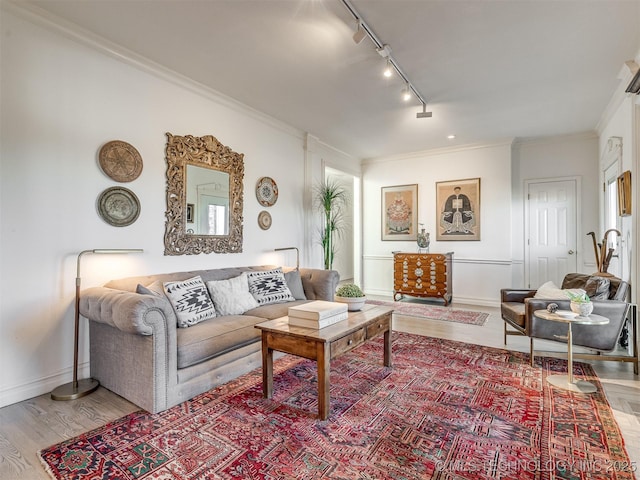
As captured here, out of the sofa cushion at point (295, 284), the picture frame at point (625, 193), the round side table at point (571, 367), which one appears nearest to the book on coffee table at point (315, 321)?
the sofa cushion at point (295, 284)

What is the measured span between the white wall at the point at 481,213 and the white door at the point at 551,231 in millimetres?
511

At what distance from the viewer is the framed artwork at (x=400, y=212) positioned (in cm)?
636

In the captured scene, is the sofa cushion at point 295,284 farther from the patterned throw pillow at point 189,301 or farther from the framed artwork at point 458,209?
the framed artwork at point 458,209

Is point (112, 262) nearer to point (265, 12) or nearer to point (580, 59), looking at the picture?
point (265, 12)

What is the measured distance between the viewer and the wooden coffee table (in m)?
2.05

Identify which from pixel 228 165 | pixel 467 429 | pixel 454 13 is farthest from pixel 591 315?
pixel 228 165

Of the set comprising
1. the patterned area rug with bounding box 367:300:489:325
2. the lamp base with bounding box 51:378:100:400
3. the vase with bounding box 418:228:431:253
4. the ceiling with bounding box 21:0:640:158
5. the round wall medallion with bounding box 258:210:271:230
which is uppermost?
the ceiling with bounding box 21:0:640:158

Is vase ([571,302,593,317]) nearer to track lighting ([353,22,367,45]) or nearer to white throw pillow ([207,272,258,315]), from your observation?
track lighting ([353,22,367,45])

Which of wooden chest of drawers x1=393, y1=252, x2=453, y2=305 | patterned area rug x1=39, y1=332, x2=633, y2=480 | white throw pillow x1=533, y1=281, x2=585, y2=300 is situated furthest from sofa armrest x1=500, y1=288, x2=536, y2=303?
wooden chest of drawers x1=393, y1=252, x2=453, y2=305

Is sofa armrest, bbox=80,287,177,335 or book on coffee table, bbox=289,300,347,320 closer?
sofa armrest, bbox=80,287,177,335

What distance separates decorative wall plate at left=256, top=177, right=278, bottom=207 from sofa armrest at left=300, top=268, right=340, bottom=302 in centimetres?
119

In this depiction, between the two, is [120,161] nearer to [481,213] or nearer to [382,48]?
[382,48]

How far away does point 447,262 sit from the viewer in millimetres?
5625

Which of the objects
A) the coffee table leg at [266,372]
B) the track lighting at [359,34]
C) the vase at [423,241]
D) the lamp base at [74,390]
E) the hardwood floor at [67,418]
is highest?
the track lighting at [359,34]
